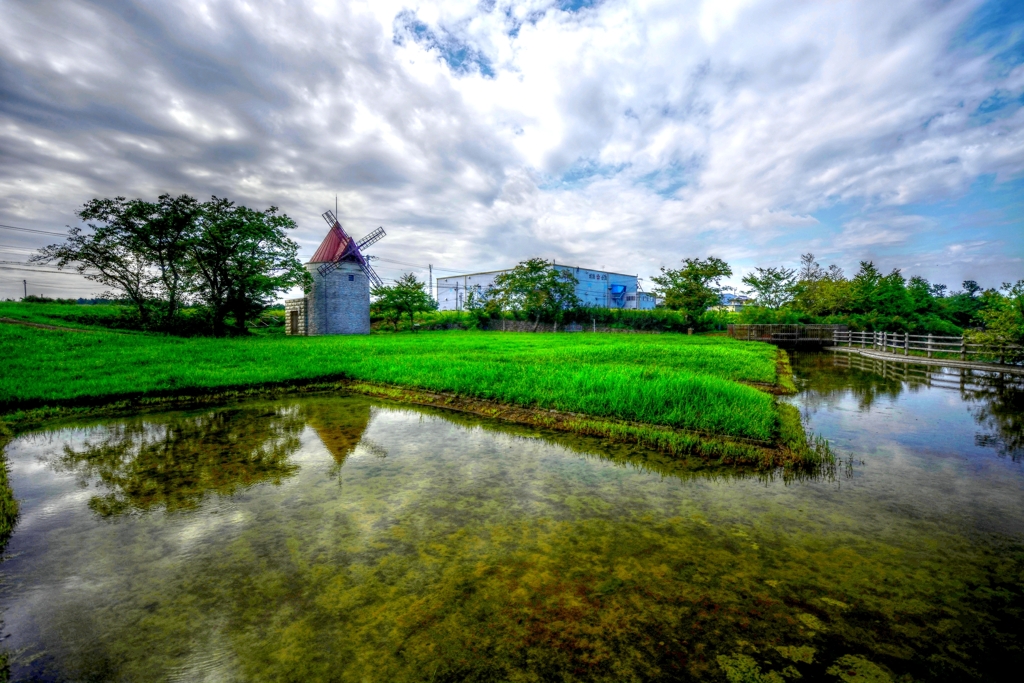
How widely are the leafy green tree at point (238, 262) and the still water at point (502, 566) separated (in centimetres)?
2188

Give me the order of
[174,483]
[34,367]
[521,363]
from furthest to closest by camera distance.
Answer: [521,363], [34,367], [174,483]

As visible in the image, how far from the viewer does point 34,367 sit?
376 inches

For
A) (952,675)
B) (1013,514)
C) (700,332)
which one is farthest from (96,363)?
(700,332)

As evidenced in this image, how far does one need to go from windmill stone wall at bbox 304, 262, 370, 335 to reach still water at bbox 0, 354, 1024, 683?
24849 millimetres

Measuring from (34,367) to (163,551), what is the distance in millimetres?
10938

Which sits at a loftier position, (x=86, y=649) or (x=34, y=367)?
(x=34, y=367)

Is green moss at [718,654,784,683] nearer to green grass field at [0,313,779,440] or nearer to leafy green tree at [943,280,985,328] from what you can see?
green grass field at [0,313,779,440]

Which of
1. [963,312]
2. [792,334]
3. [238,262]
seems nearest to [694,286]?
[792,334]

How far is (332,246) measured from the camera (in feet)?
98.9

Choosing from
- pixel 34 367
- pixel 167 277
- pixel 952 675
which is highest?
pixel 167 277

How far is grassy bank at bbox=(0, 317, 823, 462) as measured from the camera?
6.14m

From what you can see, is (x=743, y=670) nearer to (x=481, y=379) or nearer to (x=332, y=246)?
(x=481, y=379)

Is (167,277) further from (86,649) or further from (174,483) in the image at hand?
(86,649)

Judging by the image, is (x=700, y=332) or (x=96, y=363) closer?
(x=96, y=363)
